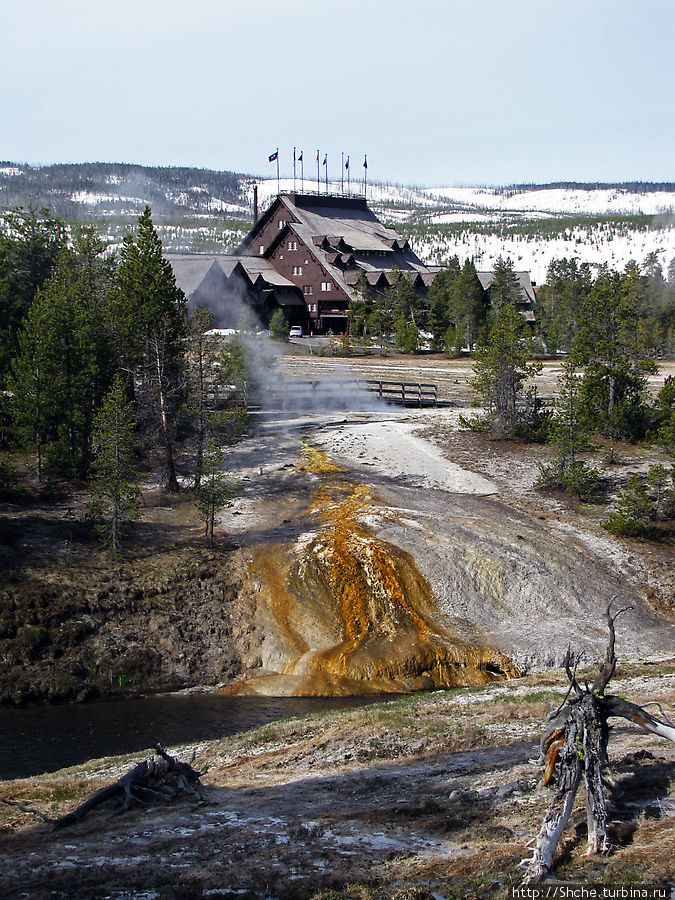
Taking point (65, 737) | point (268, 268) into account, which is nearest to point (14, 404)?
point (65, 737)

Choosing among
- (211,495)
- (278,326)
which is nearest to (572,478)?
(211,495)

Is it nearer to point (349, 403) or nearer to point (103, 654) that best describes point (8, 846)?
point (103, 654)

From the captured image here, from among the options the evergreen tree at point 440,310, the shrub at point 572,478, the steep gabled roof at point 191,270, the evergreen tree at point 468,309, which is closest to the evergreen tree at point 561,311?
the evergreen tree at point 468,309

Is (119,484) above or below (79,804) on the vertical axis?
above

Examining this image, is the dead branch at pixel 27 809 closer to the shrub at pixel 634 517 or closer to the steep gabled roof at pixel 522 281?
the shrub at pixel 634 517

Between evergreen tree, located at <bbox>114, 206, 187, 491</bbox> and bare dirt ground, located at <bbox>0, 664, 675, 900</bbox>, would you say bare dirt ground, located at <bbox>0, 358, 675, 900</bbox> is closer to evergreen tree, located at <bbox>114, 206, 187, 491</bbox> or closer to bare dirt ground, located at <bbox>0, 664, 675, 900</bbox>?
bare dirt ground, located at <bbox>0, 664, 675, 900</bbox>

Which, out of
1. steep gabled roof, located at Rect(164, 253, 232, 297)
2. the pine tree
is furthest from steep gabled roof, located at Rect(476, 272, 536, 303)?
steep gabled roof, located at Rect(164, 253, 232, 297)
